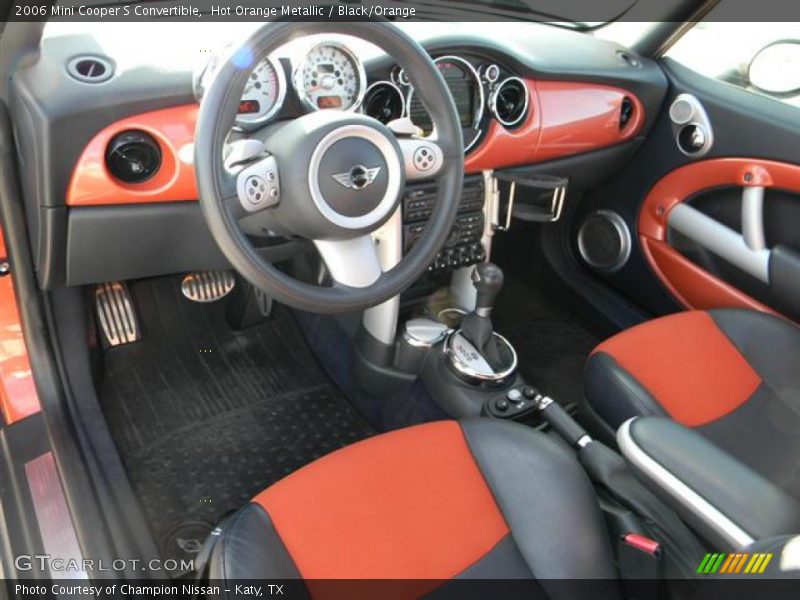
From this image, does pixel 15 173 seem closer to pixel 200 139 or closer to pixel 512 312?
pixel 200 139

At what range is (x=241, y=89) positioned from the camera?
3.44 ft

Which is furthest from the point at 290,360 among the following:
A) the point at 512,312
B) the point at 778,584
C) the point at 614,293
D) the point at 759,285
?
the point at 778,584

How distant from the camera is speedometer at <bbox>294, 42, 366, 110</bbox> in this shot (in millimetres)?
1321

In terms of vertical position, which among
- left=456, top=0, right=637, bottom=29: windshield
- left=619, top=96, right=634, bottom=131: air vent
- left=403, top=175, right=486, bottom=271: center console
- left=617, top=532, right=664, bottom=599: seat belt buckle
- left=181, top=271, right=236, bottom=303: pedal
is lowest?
left=181, top=271, right=236, bottom=303: pedal

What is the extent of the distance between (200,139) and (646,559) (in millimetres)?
933

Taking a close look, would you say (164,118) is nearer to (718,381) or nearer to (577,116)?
(577,116)

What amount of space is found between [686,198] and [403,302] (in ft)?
2.82

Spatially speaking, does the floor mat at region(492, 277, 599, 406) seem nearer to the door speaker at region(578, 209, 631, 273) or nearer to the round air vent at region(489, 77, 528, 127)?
the door speaker at region(578, 209, 631, 273)

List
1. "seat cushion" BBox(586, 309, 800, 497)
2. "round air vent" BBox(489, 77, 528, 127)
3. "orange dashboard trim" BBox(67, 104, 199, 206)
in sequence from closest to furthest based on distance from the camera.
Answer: "orange dashboard trim" BBox(67, 104, 199, 206) → "seat cushion" BBox(586, 309, 800, 497) → "round air vent" BBox(489, 77, 528, 127)

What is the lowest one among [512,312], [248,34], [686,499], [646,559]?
[512,312]

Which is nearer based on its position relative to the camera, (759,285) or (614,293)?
(759,285)

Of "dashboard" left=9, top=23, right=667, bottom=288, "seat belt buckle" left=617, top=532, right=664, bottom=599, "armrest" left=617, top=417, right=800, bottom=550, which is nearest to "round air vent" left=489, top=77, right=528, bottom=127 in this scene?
"dashboard" left=9, top=23, right=667, bottom=288

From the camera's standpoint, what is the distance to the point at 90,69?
1.32 metres

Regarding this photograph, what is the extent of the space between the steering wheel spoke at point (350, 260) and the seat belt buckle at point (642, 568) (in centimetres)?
61
